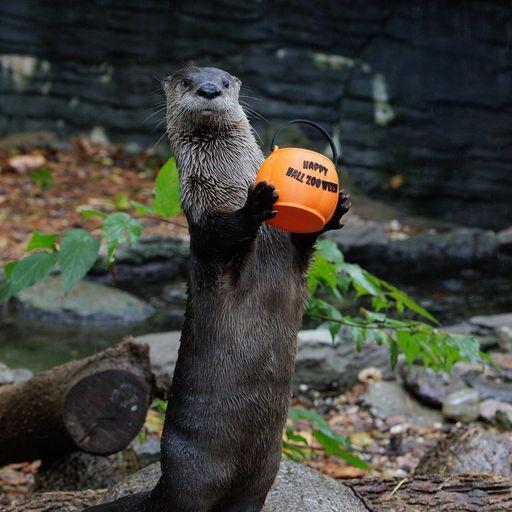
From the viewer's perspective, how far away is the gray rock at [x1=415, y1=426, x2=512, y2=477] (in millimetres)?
3592

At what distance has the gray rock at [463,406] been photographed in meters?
4.85

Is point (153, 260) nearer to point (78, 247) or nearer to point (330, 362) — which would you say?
point (330, 362)

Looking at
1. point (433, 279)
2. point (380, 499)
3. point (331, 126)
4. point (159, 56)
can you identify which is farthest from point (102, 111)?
point (380, 499)

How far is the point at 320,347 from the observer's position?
17.5 ft

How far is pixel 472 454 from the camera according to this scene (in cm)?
362

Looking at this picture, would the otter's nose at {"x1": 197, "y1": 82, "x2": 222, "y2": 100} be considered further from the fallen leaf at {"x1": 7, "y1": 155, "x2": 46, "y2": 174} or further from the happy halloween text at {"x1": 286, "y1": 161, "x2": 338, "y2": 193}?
the fallen leaf at {"x1": 7, "y1": 155, "x2": 46, "y2": 174}

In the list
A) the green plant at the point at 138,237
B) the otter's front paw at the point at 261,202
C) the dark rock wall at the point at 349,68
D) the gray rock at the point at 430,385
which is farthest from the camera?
the dark rock wall at the point at 349,68

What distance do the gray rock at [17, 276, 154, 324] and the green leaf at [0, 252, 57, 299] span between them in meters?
3.35

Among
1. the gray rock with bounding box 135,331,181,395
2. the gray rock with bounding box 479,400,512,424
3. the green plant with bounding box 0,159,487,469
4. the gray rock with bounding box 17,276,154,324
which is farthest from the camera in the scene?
the gray rock with bounding box 17,276,154,324

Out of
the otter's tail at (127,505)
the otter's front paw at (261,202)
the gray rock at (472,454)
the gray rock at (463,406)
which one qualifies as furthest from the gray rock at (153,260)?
the otter's front paw at (261,202)

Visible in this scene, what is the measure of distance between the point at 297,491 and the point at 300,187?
1290 millimetres

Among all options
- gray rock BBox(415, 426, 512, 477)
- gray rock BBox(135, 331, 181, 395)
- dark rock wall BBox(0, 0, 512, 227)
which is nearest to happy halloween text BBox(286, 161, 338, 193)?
gray rock BBox(415, 426, 512, 477)

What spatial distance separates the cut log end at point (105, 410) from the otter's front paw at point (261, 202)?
1.50 m

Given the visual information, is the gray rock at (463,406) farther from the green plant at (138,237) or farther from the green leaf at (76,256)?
the green leaf at (76,256)
